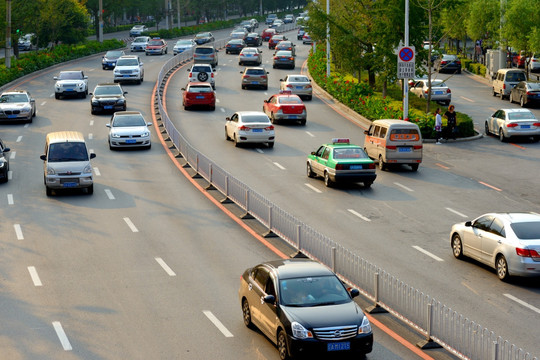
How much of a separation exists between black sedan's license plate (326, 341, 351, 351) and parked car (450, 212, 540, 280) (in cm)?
717

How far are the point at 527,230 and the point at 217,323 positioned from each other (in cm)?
793

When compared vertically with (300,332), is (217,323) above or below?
below

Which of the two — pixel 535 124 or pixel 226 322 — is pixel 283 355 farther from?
pixel 535 124

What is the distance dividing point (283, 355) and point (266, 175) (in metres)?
19.7

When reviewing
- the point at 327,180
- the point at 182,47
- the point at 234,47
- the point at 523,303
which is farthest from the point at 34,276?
the point at 234,47

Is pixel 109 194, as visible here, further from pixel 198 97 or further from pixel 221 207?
pixel 198 97

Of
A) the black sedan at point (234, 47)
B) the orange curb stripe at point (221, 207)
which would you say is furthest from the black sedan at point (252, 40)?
the orange curb stripe at point (221, 207)

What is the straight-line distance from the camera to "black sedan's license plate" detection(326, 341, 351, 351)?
14.4 metres

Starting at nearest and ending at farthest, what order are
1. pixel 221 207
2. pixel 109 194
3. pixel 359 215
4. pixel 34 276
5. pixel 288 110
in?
pixel 34 276 → pixel 359 215 → pixel 221 207 → pixel 109 194 → pixel 288 110

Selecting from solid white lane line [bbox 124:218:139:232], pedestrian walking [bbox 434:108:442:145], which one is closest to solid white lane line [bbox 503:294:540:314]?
solid white lane line [bbox 124:218:139:232]

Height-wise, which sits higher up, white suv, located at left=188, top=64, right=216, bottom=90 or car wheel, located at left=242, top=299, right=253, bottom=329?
white suv, located at left=188, top=64, right=216, bottom=90

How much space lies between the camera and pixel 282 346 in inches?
588

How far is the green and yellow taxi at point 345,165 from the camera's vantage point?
31359 millimetres

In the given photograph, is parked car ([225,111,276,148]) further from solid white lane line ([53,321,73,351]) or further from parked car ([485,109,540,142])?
solid white lane line ([53,321,73,351])
